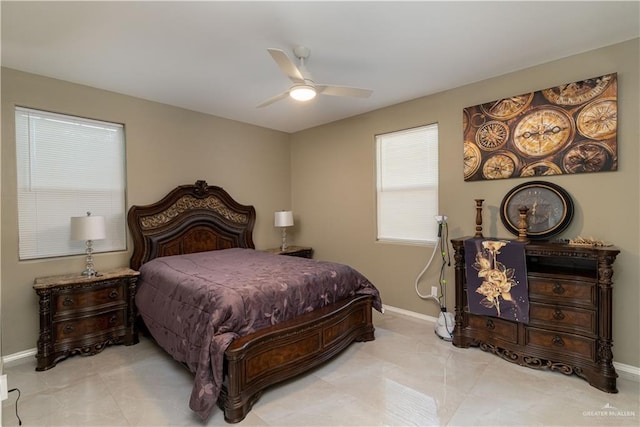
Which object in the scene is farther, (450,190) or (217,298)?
(450,190)

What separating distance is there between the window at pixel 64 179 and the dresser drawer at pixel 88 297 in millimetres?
575

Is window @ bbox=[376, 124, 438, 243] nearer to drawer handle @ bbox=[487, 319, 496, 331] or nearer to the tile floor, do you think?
drawer handle @ bbox=[487, 319, 496, 331]

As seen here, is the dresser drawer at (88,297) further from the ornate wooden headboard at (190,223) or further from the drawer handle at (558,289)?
the drawer handle at (558,289)

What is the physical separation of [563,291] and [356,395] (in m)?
1.88

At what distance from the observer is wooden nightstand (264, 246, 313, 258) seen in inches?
183

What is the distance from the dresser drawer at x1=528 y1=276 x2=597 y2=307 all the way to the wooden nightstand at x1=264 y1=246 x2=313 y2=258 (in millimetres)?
3003

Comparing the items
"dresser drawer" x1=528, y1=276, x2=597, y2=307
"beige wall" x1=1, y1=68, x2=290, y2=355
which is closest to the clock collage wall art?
"dresser drawer" x1=528, y1=276, x2=597, y2=307

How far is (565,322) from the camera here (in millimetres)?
2494

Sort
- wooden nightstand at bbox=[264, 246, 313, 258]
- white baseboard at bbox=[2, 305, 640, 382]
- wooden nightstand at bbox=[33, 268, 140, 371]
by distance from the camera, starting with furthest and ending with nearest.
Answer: wooden nightstand at bbox=[264, 246, 313, 258], wooden nightstand at bbox=[33, 268, 140, 371], white baseboard at bbox=[2, 305, 640, 382]

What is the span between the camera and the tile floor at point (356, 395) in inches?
79.3

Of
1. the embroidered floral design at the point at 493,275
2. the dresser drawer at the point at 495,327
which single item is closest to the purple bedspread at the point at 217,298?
the dresser drawer at the point at 495,327

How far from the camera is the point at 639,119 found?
2461 mm

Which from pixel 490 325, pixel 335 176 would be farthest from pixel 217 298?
pixel 335 176

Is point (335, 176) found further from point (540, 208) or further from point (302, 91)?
point (540, 208)
